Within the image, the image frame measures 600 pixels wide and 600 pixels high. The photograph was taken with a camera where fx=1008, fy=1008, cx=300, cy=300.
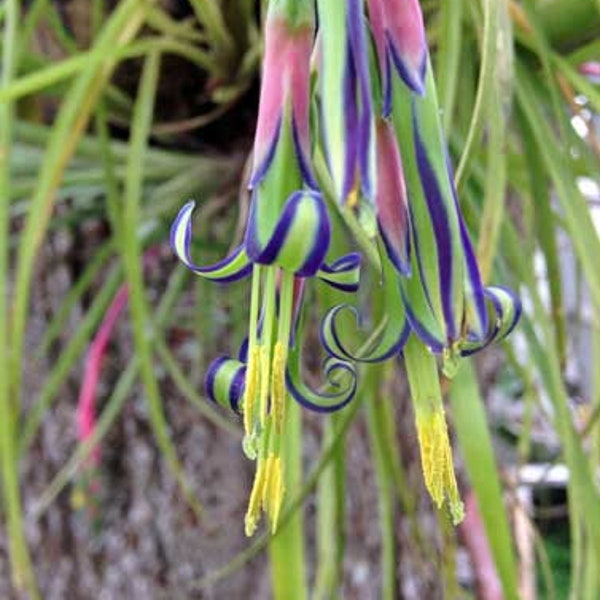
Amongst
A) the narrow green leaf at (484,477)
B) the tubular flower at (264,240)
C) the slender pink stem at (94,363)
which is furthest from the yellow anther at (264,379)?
the slender pink stem at (94,363)

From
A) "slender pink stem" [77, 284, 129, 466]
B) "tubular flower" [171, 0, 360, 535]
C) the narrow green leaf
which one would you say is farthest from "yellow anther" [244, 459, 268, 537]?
"slender pink stem" [77, 284, 129, 466]

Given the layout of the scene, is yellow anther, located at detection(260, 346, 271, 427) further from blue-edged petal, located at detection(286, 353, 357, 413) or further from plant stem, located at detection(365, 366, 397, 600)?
plant stem, located at detection(365, 366, 397, 600)

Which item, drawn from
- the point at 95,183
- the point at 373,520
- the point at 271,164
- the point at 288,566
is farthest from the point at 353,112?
the point at 373,520

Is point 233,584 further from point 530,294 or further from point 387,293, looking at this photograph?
point 387,293

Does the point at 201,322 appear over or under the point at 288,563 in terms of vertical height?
over

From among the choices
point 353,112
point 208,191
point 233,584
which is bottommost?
point 233,584

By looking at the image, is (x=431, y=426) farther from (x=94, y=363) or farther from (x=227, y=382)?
(x=94, y=363)

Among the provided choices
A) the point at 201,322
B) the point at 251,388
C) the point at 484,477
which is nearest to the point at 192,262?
the point at 251,388
